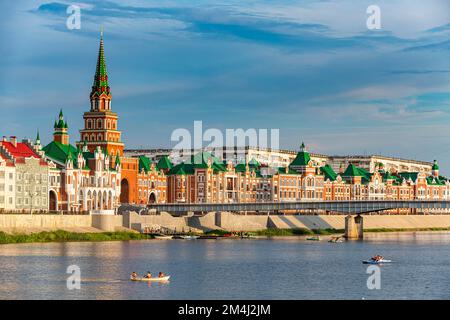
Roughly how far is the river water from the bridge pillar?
34154 millimetres

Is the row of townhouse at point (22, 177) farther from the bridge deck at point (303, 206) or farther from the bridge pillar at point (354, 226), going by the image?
the bridge pillar at point (354, 226)

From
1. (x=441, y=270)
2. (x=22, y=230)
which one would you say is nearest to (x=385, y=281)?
(x=441, y=270)

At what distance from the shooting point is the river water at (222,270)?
3447 inches

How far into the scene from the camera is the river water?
287 ft

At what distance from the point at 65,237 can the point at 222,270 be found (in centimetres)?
5015

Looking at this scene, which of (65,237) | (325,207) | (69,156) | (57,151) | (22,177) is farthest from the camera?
(325,207)

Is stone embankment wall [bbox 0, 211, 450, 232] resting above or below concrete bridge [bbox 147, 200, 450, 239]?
below

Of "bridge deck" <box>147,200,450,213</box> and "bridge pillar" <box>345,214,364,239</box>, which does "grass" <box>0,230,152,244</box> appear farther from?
"bridge pillar" <box>345,214,364,239</box>

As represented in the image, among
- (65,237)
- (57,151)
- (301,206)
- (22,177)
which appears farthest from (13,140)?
(301,206)

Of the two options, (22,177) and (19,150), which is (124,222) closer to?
(22,177)

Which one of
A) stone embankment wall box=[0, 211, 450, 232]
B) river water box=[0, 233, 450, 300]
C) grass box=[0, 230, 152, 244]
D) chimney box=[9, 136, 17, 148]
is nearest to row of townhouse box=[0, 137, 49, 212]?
chimney box=[9, 136, 17, 148]

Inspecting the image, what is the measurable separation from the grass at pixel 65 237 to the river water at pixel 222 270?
13.8 ft

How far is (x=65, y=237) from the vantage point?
153375mm
